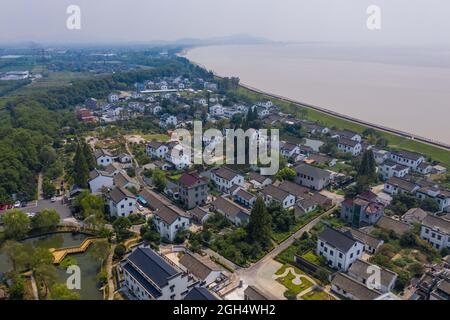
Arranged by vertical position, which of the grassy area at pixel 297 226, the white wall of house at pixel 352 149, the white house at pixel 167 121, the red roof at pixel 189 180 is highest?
the white house at pixel 167 121

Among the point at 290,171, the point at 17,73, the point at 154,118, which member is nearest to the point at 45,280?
the point at 290,171

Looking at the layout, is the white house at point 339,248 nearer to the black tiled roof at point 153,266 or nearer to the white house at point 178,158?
the black tiled roof at point 153,266

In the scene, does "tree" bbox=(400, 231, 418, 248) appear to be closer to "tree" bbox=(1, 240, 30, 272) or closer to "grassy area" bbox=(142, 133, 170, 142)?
"tree" bbox=(1, 240, 30, 272)

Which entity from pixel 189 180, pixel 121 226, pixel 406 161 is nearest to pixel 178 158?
pixel 189 180

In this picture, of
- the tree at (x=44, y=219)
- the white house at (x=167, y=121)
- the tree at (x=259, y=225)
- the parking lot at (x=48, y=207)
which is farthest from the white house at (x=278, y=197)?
the white house at (x=167, y=121)

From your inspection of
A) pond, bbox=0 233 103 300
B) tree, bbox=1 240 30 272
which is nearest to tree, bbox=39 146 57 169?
pond, bbox=0 233 103 300
